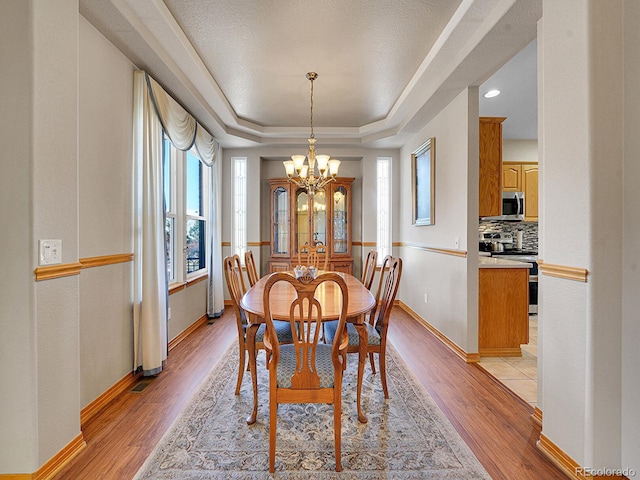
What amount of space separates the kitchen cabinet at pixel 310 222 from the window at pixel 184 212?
1.11 metres

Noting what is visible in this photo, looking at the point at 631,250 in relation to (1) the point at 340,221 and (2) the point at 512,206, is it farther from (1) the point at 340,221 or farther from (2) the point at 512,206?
(1) the point at 340,221

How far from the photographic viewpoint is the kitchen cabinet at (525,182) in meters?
5.16

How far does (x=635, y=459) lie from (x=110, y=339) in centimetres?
302

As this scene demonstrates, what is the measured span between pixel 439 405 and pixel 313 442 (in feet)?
3.08

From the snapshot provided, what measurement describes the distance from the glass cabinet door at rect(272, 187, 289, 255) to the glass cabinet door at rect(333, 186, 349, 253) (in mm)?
759

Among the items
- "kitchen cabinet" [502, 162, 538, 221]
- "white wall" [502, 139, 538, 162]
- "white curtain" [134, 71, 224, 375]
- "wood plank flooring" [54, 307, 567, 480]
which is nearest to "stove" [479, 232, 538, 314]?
"kitchen cabinet" [502, 162, 538, 221]

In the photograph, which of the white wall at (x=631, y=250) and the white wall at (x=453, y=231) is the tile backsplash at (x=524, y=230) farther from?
the white wall at (x=631, y=250)

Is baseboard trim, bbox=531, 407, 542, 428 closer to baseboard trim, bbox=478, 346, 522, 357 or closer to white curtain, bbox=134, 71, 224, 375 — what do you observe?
baseboard trim, bbox=478, 346, 522, 357

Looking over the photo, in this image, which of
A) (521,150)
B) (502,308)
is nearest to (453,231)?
(502,308)

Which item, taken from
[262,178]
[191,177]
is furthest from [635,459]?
[262,178]

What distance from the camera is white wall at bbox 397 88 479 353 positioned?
9.87ft

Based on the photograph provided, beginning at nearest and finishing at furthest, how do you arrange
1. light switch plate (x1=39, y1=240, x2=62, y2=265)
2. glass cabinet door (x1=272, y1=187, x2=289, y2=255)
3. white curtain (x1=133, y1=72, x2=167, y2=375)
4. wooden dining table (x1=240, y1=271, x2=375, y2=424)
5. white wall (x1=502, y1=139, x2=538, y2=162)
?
light switch plate (x1=39, y1=240, x2=62, y2=265) < wooden dining table (x1=240, y1=271, x2=375, y2=424) < white curtain (x1=133, y1=72, x2=167, y2=375) < glass cabinet door (x1=272, y1=187, x2=289, y2=255) < white wall (x1=502, y1=139, x2=538, y2=162)

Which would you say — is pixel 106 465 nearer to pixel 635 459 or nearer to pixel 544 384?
pixel 544 384

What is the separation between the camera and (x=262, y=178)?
5371 mm
